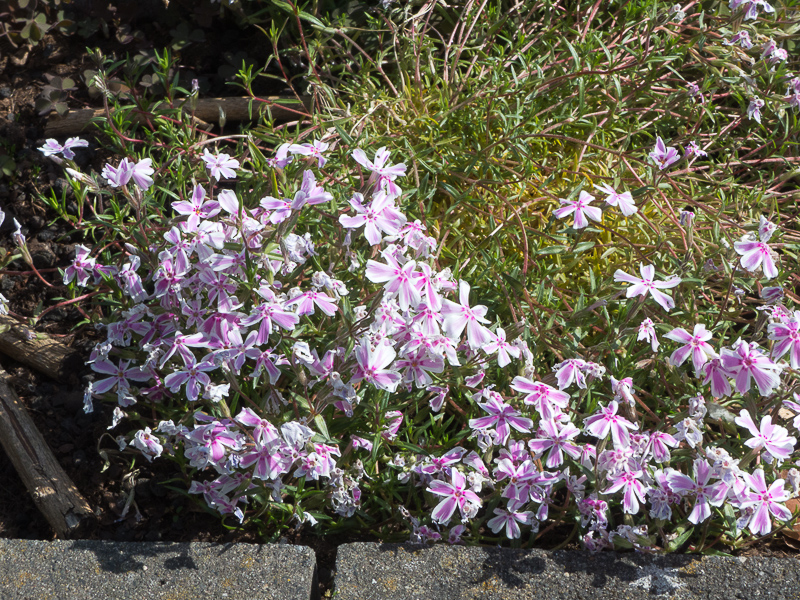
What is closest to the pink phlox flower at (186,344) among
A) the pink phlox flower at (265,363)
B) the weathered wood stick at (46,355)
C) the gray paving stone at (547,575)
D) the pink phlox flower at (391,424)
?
the pink phlox flower at (265,363)

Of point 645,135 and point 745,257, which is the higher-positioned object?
point 745,257

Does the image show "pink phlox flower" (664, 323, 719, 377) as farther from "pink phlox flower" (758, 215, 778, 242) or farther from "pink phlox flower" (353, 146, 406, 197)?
"pink phlox flower" (353, 146, 406, 197)

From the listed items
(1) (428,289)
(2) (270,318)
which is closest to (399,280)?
(1) (428,289)

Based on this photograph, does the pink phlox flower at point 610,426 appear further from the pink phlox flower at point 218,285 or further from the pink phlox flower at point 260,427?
the pink phlox flower at point 218,285

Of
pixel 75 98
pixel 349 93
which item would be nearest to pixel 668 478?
pixel 349 93

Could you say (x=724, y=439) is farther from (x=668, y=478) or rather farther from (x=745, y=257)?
(x=745, y=257)

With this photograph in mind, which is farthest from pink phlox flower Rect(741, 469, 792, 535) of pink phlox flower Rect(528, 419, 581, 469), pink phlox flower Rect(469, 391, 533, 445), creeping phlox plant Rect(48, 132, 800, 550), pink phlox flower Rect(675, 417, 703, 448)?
pink phlox flower Rect(469, 391, 533, 445)
